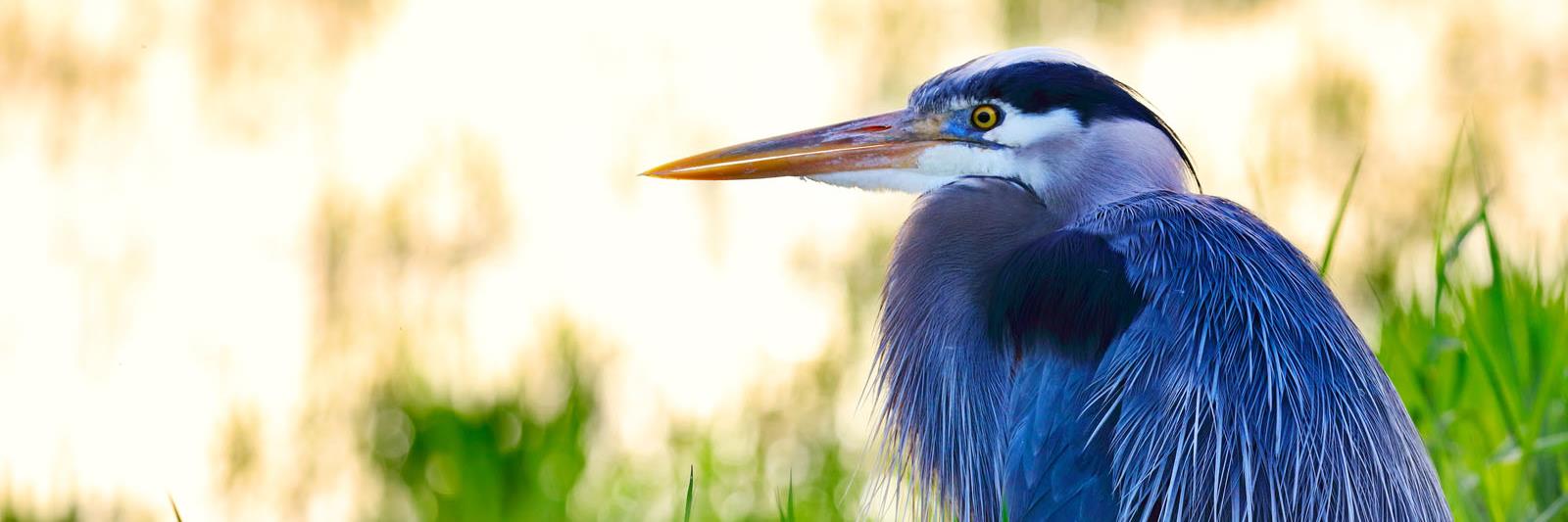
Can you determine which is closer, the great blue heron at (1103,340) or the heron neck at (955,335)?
the great blue heron at (1103,340)

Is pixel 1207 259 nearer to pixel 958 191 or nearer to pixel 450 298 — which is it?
pixel 958 191

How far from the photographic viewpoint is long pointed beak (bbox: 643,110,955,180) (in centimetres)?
256

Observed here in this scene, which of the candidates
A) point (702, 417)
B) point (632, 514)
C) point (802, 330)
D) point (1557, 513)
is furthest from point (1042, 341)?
point (802, 330)

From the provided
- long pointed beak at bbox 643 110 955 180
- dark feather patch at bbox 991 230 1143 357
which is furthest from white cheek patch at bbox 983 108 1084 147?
dark feather patch at bbox 991 230 1143 357

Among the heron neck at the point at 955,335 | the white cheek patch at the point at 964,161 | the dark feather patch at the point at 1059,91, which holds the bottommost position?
the heron neck at the point at 955,335

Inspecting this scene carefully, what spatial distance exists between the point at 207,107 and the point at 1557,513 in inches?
198

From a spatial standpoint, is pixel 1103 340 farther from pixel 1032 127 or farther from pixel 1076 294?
pixel 1032 127

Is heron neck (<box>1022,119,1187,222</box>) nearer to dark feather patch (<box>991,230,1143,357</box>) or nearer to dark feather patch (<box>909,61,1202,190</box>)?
dark feather patch (<box>909,61,1202,190</box>)

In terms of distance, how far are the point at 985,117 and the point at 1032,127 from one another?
0.28 ft

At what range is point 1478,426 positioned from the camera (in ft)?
8.83

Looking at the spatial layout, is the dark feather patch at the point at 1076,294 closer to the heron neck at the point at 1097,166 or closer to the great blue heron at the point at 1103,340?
the great blue heron at the point at 1103,340

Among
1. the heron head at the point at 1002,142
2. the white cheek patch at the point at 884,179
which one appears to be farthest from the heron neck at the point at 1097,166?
the white cheek patch at the point at 884,179

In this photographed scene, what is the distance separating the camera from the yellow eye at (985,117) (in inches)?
97.0

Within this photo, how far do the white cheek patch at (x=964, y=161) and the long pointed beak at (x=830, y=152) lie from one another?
25 mm
